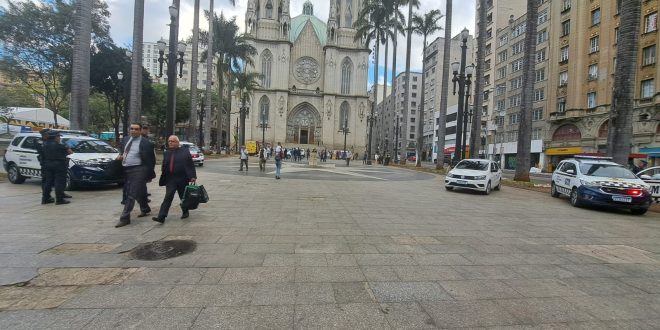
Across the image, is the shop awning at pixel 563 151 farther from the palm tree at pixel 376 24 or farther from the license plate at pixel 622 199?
the license plate at pixel 622 199

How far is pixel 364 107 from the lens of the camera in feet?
229

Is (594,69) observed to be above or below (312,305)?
above

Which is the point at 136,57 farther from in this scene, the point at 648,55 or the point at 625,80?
the point at 648,55

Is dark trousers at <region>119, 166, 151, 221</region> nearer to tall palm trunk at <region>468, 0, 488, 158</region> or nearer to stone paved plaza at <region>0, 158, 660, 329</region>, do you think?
stone paved plaza at <region>0, 158, 660, 329</region>

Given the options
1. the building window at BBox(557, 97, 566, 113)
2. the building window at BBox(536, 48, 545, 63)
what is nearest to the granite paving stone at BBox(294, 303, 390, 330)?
the building window at BBox(557, 97, 566, 113)

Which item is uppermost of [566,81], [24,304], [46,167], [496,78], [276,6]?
[276,6]

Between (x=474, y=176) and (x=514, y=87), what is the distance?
46848 millimetres

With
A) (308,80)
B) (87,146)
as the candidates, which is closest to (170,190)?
(87,146)

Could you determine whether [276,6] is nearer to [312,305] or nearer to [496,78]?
[496,78]

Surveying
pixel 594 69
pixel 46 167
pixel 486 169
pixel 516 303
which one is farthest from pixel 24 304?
pixel 594 69

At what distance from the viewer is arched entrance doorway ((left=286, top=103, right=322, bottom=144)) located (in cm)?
7112

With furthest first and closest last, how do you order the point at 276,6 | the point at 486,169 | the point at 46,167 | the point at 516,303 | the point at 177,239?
the point at 276,6 < the point at 486,169 < the point at 46,167 < the point at 177,239 < the point at 516,303

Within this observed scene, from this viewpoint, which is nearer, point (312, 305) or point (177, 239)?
point (312, 305)

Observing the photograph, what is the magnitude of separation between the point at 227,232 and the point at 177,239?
0.84 meters
